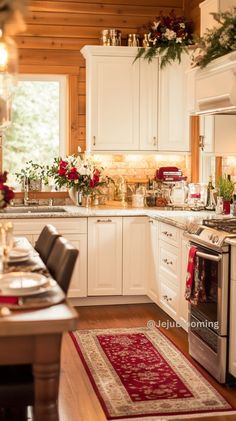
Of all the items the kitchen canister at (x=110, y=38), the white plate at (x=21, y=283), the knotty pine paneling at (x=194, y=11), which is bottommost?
the white plate at (x=21, y=283)

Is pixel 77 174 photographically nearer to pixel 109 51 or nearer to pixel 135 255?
pixel 135 255

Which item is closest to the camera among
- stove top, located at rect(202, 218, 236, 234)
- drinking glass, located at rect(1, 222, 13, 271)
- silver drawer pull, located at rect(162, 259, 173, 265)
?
drinking glass, located at rect(1, 222, 13, 271)

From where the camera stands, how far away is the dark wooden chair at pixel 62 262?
285 centimetres

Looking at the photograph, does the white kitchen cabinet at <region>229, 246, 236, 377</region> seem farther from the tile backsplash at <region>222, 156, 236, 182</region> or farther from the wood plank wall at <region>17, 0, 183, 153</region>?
the wood plank wall at <region>17, 0, 183, 153</region>

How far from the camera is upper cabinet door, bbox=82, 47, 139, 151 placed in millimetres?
6102

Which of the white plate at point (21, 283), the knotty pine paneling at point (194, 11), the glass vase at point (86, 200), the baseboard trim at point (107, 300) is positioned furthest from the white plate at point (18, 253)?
the knotty pine paneling at point (194, 11)

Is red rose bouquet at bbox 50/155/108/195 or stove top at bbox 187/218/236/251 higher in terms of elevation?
red rose bouquet at bbox 50/155/108/195

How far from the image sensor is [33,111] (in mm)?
6430

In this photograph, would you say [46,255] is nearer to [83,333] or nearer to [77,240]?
[83,333]

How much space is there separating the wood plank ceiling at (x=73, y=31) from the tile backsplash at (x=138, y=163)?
32 cm

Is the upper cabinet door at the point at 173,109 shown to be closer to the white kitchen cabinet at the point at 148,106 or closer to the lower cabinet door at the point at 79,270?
the white kitchen cabinet at the point at 148,106

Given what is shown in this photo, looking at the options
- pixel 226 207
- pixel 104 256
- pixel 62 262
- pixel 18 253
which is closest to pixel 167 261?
pixel 226 207

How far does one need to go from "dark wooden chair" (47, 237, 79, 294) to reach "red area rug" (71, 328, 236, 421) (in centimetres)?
93

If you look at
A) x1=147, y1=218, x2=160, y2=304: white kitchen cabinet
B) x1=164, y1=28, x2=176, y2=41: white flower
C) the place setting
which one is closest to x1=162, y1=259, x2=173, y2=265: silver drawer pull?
x1=147, y1=218, x2=160, y2=304: white kitchen cabinet
